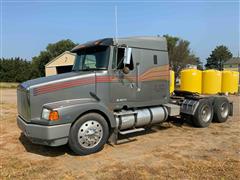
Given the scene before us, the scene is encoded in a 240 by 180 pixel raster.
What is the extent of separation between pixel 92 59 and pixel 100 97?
1.08 metres

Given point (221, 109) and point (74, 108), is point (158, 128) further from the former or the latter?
point (74, 108)

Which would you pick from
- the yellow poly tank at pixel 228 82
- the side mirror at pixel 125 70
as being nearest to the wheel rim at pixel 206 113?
the side mirror at pixel 125 70

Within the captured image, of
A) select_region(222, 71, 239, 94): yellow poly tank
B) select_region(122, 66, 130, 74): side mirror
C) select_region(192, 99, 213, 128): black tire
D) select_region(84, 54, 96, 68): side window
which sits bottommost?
select_region(192, 99, 213, 128): black tire

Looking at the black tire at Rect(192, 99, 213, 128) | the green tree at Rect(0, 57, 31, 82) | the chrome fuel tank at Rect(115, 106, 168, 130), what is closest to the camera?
the chrome fuel tank at Rect(115, 106, 168, 130)

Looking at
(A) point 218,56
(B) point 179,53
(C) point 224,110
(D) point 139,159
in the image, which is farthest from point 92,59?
(A) point 218,56

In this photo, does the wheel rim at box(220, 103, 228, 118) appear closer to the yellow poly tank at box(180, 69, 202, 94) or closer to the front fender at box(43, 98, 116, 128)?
the yellow poly tank at box(180, 69, 202, 94)

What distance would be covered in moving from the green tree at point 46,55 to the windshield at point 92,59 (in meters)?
55.1

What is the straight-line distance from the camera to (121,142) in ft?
→ 22.4

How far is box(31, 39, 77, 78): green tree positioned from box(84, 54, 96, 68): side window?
55.4 metres

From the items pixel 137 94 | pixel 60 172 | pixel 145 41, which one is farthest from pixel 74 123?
pixel 145 41

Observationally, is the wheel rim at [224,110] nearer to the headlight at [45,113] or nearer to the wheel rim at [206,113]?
the wheel rim at [206,113]

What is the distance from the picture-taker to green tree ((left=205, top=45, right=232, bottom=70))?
104m

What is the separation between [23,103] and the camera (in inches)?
239

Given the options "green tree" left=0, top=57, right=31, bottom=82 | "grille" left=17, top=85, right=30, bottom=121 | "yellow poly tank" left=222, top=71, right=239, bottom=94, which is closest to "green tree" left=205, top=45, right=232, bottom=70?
"green tree" left=0, top=57, right=31, bottom=82
